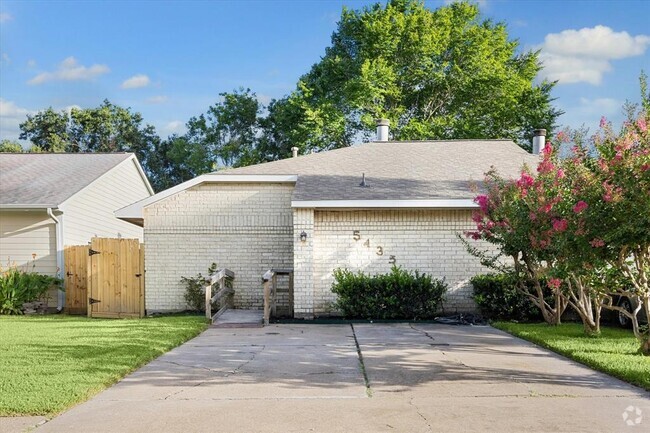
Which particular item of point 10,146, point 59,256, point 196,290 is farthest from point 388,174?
point 10,146

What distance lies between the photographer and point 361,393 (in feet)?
18.1

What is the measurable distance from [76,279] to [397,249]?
8367 mm

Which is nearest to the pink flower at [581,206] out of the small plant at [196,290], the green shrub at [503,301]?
the green shrub at [503,301]

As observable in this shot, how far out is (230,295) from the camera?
1328 cm

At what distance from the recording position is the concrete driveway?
4.54 metres

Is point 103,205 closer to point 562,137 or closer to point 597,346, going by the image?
point 562,137

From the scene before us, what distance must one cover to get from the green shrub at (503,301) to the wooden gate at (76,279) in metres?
9.81

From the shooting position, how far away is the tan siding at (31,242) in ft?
47.3

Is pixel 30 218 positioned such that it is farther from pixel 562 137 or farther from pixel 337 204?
pixel 562 137

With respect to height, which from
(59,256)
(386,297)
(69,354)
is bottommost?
(69,354)

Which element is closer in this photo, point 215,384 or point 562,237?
point 215,384

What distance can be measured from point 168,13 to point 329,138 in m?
10.5

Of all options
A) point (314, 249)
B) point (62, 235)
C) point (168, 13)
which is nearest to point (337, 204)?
point (314, 249)

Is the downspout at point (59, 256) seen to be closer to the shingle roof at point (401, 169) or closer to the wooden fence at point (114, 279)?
the wooden fence at point (114, 279)
